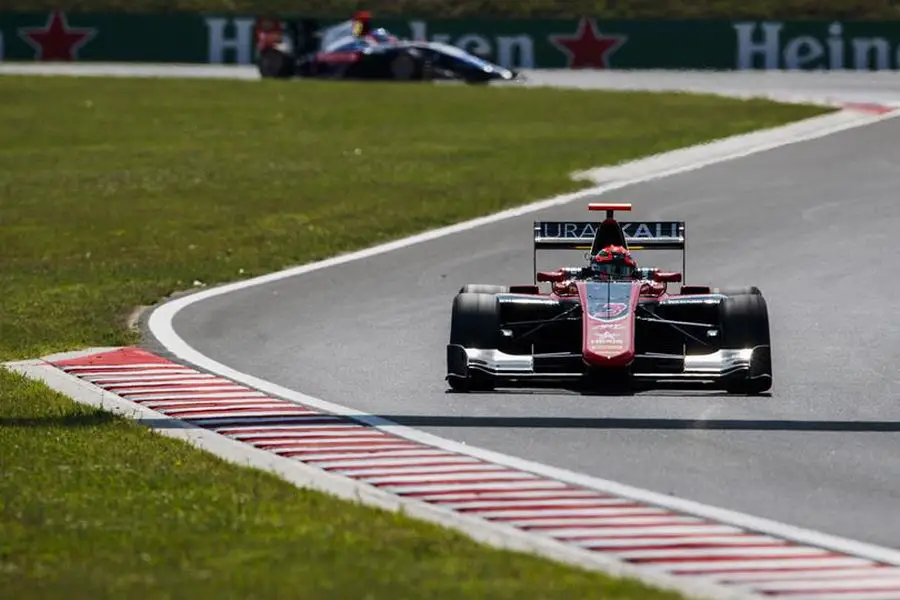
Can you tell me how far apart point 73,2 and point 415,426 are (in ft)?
140

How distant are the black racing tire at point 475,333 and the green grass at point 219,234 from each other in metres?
2.70

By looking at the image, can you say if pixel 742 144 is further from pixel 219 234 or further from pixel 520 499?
pixel 520 499

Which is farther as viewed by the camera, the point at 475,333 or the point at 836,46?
the point at 836,46

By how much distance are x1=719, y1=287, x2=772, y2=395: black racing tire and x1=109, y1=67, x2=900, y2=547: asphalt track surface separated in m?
0.25

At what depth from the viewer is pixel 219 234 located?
26.6 m

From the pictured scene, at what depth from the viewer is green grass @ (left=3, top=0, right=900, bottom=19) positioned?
49156 mm

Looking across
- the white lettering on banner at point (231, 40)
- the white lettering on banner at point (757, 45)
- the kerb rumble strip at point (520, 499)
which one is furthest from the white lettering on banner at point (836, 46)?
the kerb rumble strip at point (520, 499)

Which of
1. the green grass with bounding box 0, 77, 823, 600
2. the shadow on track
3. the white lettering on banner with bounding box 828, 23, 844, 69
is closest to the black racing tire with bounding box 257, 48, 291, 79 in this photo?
the green grass with bounding box 0, 77, 823, 600

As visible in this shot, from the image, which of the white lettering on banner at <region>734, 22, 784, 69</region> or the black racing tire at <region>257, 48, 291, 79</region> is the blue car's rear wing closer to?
the black racing tire at <region>257, 48, 291, 79</region>

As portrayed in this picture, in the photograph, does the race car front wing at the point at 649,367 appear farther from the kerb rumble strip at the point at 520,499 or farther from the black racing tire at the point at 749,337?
the kerb rumble strip at the point at 520,499

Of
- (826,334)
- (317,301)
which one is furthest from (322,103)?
(826,334)

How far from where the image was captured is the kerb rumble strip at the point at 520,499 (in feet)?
32.5

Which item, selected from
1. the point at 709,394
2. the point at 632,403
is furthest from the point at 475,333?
the point at 709,394

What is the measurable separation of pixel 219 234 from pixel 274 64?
20443 mm
